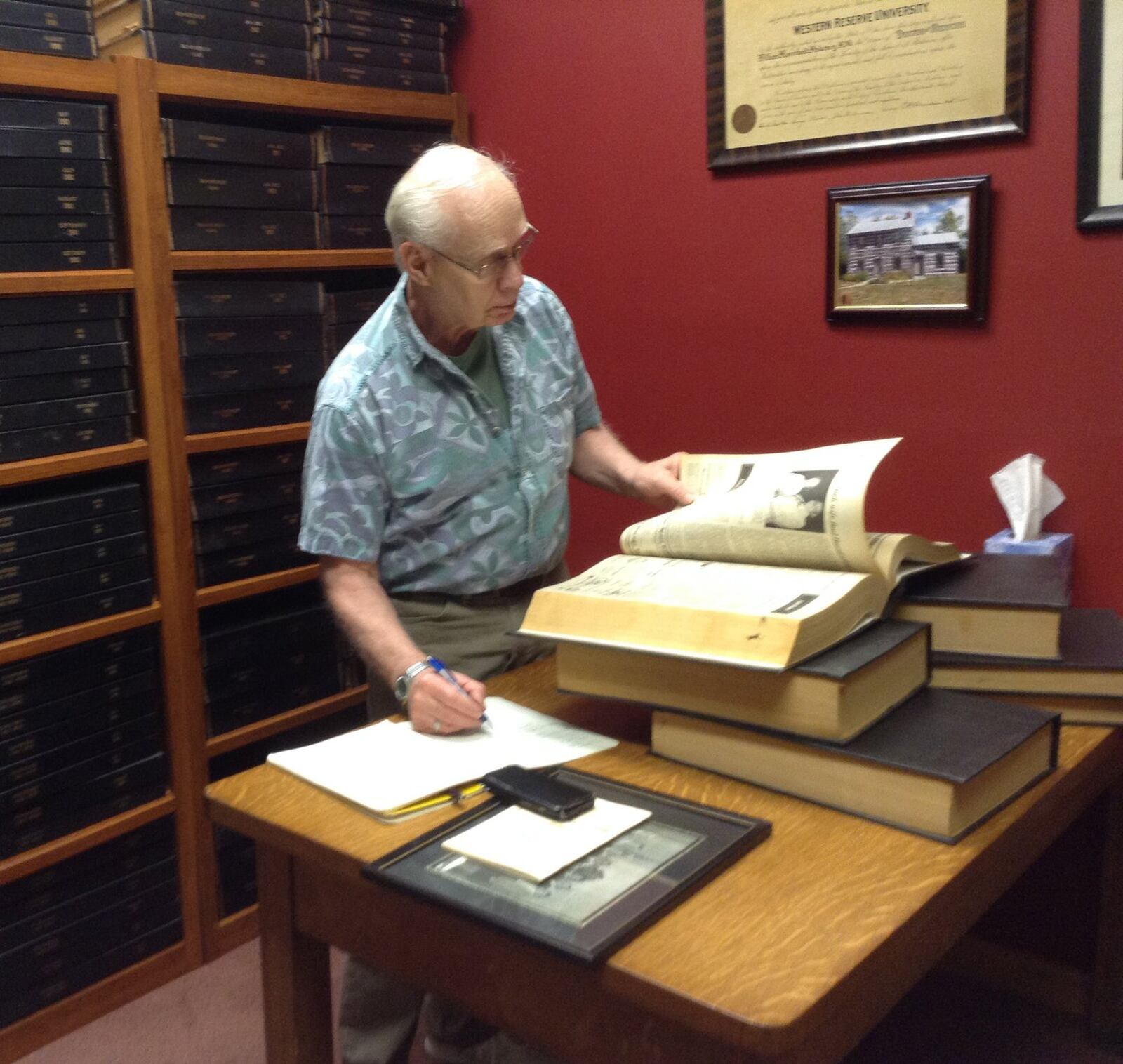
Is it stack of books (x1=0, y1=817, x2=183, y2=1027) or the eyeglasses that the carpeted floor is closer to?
stack of books (x1=0, y1=817, x2=183, y2=1027)

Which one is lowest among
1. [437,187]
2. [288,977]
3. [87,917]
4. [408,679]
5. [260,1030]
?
[260,1030]

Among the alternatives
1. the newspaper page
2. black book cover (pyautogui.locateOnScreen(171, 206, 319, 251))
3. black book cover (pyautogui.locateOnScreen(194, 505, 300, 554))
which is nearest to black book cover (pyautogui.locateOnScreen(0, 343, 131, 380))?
black book cover (pyautogui.locateOnScreen(171, 206, 319, 251))

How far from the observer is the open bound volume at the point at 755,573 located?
1081mm

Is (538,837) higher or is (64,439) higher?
(64,439)

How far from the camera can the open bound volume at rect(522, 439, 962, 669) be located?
1.08 metres

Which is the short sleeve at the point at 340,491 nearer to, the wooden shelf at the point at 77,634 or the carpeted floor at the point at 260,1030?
the wooden shelf at the point at 77,634

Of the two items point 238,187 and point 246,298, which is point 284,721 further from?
point 238,187

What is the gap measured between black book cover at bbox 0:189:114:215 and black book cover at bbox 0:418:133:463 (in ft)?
1.01

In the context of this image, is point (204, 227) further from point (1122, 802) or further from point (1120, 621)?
point (1122, 802)

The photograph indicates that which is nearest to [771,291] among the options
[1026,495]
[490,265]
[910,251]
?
[910,251]

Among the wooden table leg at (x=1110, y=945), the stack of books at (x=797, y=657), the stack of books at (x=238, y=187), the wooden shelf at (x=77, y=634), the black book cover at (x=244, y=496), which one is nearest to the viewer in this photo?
the stack of books at (x=797, y=657)

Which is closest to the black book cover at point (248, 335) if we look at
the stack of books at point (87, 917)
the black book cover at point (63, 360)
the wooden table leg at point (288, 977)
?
the black book cover at point (63, 360)

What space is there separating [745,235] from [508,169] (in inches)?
24.6

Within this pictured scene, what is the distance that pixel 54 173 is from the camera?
6.21 ft
